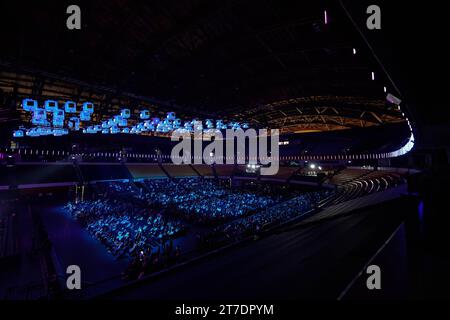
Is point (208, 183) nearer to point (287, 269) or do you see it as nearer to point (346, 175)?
point (346, 175)

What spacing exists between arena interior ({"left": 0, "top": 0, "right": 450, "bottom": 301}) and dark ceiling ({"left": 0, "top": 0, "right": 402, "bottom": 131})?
0.08 metres

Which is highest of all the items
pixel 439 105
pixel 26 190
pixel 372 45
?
pixel 372 45

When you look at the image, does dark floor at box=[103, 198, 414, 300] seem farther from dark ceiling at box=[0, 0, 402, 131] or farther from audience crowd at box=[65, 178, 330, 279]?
dark ceiling at box=[0, 0, 402, 131]

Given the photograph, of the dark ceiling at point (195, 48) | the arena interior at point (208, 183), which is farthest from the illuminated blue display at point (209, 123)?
the dark ceiling at point (195, 48)

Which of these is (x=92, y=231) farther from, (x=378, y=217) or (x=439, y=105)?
(x=439, y=105)

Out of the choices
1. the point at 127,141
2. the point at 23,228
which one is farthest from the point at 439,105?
the point at 127,141

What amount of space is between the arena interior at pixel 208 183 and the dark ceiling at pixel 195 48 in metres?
0.08

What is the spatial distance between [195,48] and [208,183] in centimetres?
1965

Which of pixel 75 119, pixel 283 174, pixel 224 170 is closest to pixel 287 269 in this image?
pixel 75 119

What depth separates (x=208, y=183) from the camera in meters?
28.5

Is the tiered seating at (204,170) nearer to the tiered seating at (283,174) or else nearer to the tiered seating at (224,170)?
the tiered seating at (224,170)

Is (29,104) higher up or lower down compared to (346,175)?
higher up

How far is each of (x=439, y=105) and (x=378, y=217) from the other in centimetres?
369
